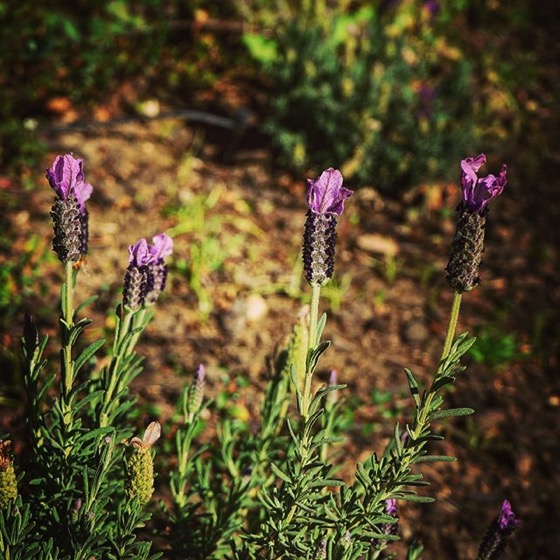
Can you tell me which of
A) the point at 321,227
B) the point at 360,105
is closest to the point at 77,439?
the point at 321,227

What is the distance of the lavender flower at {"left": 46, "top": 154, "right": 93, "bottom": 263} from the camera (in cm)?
119

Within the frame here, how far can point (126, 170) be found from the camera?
3514 millimetres

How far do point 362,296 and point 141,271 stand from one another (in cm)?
198

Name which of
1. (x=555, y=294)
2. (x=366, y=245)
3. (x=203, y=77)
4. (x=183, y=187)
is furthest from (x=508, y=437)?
(x=203, y=77)

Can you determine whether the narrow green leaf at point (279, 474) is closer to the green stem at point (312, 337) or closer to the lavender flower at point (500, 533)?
the green stem at point (312, 337)

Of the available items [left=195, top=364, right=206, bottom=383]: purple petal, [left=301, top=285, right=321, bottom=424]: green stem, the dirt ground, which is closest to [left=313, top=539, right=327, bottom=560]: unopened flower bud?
[left=301, top=285, right=321, bottom=424]: green stem

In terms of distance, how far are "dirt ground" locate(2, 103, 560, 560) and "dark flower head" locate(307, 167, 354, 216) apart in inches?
55.8

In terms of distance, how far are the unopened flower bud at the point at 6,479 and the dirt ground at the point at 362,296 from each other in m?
1.12

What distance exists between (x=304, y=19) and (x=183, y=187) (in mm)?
1509

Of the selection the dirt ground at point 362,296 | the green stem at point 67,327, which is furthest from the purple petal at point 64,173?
the dirt ground at point 362,296

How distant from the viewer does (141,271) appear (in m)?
1.35

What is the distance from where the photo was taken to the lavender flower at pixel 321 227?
121 cm

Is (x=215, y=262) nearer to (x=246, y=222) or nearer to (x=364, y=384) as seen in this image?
(x=246, y=222)

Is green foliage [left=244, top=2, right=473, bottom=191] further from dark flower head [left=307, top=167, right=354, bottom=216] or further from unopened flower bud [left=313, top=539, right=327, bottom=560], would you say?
unopened flower bud [left=313, top=539, right=327, bottom=560]
